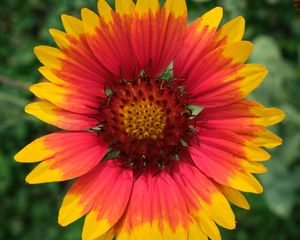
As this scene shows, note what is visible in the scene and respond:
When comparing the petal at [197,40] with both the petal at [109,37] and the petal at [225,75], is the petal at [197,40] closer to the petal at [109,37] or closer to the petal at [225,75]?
the petal at [225,75]

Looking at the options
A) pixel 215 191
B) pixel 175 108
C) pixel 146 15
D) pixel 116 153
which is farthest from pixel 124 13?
pixel 215 191

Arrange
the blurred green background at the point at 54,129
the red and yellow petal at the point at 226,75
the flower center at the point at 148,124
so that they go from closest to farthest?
the red and yellow petal at the point at 226,75 → the flower center at the point at 148,124 → the blurred green background at the point at 54,129

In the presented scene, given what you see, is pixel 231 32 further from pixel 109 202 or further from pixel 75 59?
pixel 109 202

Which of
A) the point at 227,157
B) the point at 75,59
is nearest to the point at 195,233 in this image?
the point at 227,157

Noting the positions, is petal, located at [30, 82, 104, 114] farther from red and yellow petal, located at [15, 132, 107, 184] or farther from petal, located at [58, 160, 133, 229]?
petal, located at [58, 160, 133, 229]

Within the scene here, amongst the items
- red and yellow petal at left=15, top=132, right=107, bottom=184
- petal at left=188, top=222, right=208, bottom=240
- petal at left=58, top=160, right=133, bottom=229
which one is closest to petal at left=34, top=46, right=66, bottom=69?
red and yellow petal at left=15, top=132, right=107, bottom=184

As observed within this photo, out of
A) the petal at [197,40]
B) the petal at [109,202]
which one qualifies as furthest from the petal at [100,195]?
the petal at [197,40]

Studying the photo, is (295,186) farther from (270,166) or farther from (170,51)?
(170,51)

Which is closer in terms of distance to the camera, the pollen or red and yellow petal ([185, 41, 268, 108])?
red and yellow petal ([185, 41, 268, 108])
